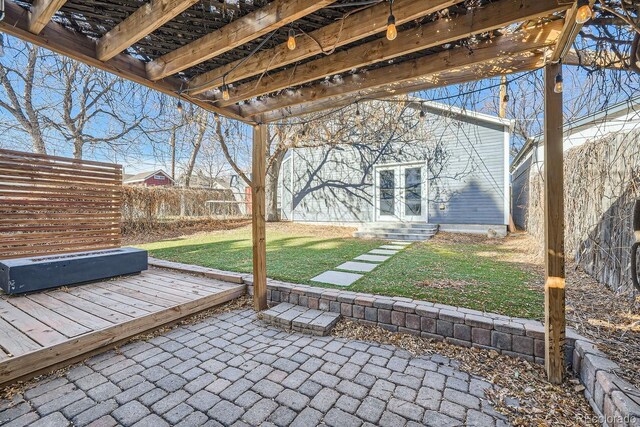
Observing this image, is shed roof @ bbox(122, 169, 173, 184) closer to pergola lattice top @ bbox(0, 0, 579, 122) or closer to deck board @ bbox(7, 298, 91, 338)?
deck board @ bbox(7, 298, 91, 338)

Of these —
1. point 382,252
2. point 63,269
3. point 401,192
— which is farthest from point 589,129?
point 63,269

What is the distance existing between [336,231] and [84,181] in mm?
6955

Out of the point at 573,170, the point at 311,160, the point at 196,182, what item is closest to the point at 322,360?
the point at 573,170

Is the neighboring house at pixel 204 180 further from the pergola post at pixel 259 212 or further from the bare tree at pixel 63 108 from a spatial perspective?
the pergola post at pixel 259 212

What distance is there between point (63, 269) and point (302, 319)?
314 cm

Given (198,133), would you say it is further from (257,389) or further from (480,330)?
(480,330)

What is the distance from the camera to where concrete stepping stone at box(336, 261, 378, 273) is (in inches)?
176

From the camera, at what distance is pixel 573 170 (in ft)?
14.0

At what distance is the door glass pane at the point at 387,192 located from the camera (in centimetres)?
999

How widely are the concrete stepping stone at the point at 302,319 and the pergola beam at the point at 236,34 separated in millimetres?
2528

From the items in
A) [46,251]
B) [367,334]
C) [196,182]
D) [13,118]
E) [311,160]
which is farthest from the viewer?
[196,182]

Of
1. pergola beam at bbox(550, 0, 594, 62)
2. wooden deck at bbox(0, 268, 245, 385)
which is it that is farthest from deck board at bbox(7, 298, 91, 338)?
pergola beam at bbox(550, 0, 594, 62)

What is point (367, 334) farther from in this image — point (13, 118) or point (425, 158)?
point (13, 118)

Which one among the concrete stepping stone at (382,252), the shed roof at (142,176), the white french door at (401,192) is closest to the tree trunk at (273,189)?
the white french door at (401,192)
